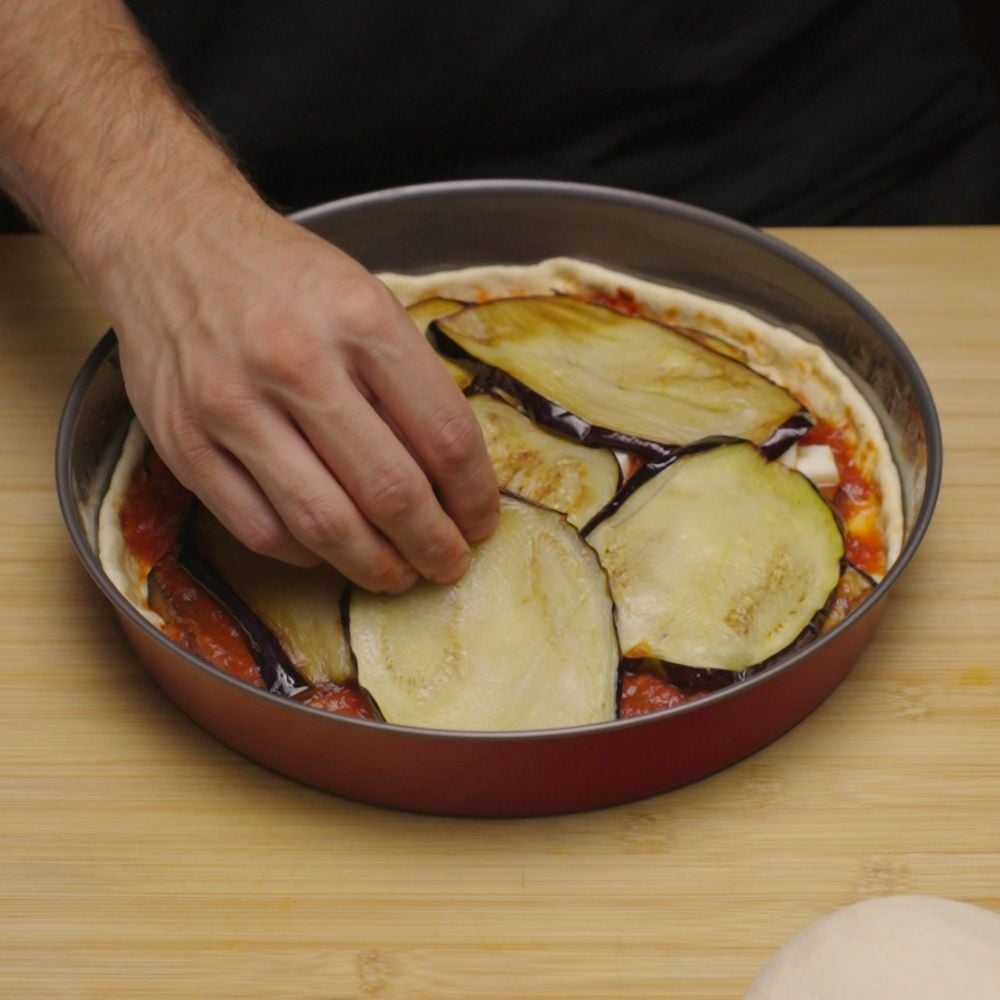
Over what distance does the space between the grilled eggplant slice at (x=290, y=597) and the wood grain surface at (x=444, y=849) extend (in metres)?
0.12

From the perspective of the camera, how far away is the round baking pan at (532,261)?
4.22ft

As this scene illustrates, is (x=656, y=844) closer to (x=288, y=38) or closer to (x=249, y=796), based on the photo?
(x=249, y=796)

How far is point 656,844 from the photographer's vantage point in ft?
4.44

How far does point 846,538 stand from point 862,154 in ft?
2.63

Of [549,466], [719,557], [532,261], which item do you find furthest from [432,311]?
[719,557]

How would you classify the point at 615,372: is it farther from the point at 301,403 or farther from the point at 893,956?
the point at 893,956

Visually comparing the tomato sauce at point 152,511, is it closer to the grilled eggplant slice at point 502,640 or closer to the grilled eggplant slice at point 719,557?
the grilled eggplant slice at point 502,640

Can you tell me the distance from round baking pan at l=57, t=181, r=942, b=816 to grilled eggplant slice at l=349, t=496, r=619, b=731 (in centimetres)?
7

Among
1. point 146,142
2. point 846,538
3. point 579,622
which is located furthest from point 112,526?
point 846,538

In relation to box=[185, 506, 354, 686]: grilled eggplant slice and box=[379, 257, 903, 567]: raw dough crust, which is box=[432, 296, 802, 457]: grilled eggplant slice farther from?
box=[185, 506, 354, 686]: grilled eggplant slice

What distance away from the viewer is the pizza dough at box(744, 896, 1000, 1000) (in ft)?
3.34

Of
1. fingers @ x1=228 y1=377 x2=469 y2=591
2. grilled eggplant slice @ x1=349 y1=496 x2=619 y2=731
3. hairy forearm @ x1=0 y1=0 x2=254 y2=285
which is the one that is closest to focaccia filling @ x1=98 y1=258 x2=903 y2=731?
grilled eggplant slice @ x1=349 y1=496 x2=619 y2=731

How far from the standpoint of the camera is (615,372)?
5.86 feet

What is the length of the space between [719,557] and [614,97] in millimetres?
810
